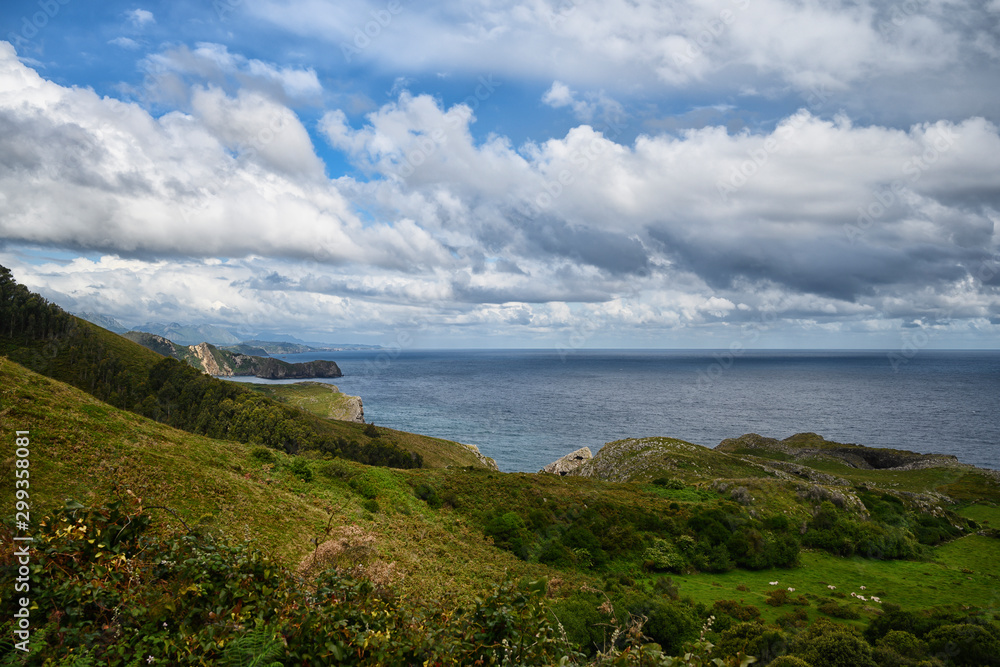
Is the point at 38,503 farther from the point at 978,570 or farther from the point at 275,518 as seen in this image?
the point at 978,570

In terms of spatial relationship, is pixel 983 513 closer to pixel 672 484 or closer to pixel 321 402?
pixel 672 484

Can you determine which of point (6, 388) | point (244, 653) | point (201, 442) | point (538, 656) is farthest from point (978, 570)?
point (6, 388)

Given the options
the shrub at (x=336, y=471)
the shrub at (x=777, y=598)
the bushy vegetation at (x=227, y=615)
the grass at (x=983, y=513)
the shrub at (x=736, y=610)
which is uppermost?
the bushy vegetation at (x=227, y=615)

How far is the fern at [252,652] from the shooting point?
13.5 feet

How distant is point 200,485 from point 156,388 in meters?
57.2

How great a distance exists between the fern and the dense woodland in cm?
4842

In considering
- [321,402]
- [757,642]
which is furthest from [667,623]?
[321,402]

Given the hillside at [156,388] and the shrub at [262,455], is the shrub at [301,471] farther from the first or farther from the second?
the hillside at [156,388]

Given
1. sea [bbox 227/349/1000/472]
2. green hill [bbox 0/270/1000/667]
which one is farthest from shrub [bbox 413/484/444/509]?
sea [bbox 227/349/1000/472]

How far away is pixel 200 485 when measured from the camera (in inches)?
595

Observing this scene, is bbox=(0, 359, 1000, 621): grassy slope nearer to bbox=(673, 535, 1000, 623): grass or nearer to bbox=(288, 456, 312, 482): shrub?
bbox=(673, 535, 1000, 623): grass

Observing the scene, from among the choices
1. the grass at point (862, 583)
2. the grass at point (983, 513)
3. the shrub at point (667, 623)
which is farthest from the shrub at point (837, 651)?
the grass at point (983, 513)

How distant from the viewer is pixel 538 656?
4.85 meters

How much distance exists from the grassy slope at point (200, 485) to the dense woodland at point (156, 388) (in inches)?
1221
